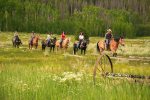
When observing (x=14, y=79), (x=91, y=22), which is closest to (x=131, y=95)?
(x=14, y=79)

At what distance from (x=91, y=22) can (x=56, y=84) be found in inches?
6169

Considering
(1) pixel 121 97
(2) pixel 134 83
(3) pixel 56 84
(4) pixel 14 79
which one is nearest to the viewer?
(1) pixel 121 97

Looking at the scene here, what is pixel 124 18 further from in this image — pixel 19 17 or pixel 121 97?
pixel 121 97

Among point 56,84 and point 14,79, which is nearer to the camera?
point 56,84

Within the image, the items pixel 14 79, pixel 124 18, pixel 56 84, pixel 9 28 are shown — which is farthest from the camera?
pixel 124 18

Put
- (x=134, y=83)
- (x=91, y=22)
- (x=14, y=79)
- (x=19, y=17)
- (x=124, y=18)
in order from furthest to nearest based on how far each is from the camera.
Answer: (x=124, y=18), (x=91, y=22), (x=19, y=17), (x=14, y=79), (x=134, y=83)

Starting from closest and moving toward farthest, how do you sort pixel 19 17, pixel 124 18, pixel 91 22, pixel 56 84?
1. pixel 56 84
2. pixel 19 17
3. pixel 91 22
4. pixel 124 18

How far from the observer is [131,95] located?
1030 cm

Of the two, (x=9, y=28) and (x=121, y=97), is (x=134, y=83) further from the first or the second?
(x=9, y=28)

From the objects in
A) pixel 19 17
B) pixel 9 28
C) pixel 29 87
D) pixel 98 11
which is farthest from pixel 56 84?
pixel 98 11

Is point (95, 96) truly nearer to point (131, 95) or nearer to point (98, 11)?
point (131, 95)

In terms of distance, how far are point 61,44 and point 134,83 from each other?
132 feet

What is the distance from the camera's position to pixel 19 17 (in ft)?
475

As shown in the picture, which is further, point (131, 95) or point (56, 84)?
→ point (56, 84)
